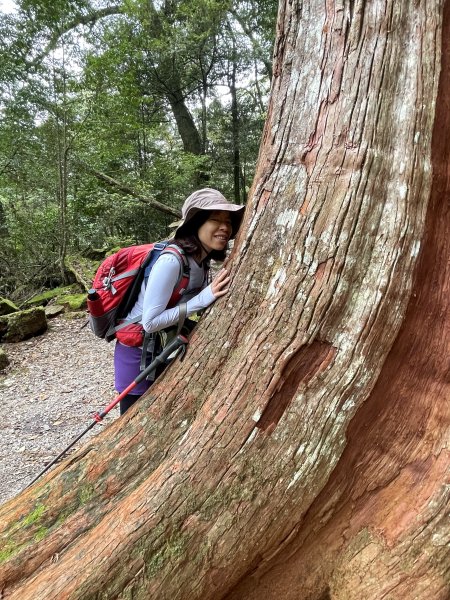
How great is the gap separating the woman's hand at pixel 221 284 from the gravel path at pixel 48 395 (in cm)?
373

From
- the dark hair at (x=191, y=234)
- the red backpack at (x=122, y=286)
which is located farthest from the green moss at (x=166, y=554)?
the dark hair at (x=191, y=234)

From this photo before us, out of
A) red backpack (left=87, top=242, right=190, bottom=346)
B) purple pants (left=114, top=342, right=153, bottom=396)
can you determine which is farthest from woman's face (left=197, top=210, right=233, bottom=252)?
purple pants (left=114, top=342, right=153, bottom=396)

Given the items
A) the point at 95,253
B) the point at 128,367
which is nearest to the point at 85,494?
the point at 128,367

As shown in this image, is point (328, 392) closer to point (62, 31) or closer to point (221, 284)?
point (221, 284)

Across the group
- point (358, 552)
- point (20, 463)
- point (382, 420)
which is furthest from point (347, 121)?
point (20, 463)

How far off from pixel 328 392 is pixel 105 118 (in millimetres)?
11333

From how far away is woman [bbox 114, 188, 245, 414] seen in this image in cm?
249

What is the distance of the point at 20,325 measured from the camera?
920 cm

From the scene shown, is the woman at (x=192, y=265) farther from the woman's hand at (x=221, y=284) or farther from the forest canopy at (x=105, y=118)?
the forest canopy at (x=105, y=118)

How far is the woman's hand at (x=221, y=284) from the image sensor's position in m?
2.32

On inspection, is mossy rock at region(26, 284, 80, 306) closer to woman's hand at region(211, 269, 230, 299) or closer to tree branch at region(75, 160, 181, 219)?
tree branch at region(75, 160, 181, 219)

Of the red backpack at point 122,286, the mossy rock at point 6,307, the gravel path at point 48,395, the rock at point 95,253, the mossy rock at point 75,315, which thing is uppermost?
the red backpack at point 122,286

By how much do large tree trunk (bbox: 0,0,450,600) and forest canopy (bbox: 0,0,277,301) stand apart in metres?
10.6

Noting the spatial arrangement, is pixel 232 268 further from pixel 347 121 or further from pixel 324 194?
pixel 347 121
